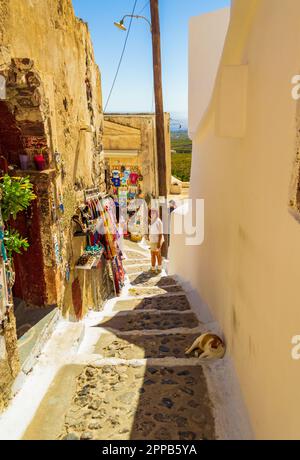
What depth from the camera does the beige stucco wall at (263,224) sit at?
1.67 meters

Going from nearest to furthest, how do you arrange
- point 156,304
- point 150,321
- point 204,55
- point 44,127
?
1. point 44,127
2. point 150,321
3. point 156,304
4. point 204,55

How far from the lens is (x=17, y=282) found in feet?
13.6

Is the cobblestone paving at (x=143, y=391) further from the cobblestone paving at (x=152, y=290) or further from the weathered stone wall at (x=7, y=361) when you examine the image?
the cobblestone paving at (x=152, y=290)

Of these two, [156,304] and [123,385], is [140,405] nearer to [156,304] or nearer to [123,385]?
[123,385]

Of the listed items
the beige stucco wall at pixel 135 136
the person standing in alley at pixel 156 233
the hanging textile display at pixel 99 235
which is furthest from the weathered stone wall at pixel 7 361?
the beige stucco wall at pixel 135 136

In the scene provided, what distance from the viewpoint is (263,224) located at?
2160 mm

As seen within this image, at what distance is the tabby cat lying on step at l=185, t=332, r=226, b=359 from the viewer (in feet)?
10.5

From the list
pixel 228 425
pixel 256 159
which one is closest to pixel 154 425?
pixel 228 425

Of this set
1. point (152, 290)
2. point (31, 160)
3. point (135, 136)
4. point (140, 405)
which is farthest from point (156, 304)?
point (135, 136)

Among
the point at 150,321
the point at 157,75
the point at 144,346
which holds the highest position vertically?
the point at 157,75

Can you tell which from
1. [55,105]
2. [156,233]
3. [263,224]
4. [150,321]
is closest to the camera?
[263,224]

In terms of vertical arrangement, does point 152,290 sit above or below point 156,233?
below

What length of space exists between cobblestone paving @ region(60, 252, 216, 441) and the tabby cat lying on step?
120 millimetres

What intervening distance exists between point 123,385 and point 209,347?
861 millimetres
